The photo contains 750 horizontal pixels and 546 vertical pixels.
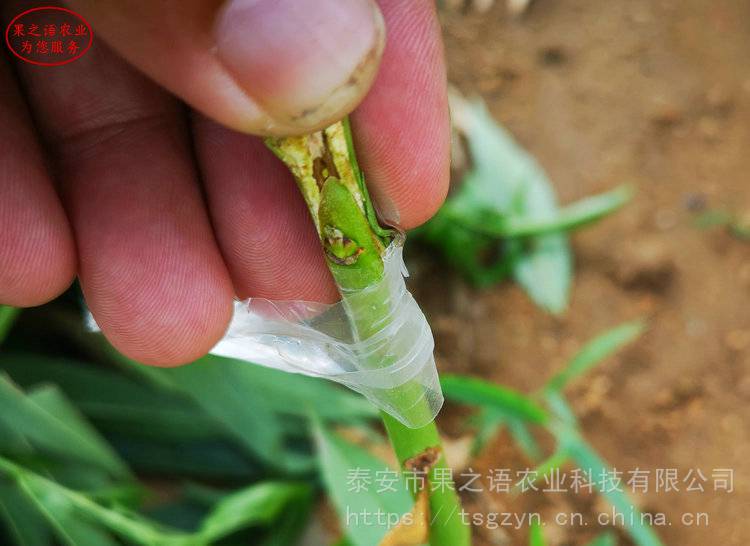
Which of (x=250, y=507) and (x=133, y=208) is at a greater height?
(x=133, y=208)

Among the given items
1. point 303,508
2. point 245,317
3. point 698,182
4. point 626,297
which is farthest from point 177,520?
point 698,182

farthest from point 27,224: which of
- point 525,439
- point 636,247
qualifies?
point 636,247

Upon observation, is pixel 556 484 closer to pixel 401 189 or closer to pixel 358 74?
pixel 401 189

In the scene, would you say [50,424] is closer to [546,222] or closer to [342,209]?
[342,209]

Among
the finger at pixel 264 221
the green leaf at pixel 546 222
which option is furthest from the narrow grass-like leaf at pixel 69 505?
the green leaf at pixel 546 222

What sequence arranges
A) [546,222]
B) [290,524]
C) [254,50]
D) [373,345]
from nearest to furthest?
[254,50], [373,345], [290,524], [546,222]

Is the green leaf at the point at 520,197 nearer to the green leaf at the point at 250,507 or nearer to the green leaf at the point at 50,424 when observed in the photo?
the green leaf at the point at 250,507

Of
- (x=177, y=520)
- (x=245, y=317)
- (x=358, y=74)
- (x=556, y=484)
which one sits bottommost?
(x=556, y=484)
